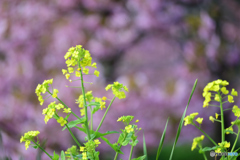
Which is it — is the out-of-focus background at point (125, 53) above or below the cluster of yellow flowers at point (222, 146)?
above

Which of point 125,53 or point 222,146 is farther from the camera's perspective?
point 125,53

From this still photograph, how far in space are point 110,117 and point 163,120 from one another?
368 millimetres

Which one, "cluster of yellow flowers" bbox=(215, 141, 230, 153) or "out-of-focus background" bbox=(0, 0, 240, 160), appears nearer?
"cluster of yellow flowers" bbox=(215, 141, 230, 153)

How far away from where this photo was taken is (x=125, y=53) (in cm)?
232

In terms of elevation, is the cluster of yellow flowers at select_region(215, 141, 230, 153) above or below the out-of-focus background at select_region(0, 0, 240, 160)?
below

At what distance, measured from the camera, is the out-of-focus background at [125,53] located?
85.2 inches

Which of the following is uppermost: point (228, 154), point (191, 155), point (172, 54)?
point (172, 54)

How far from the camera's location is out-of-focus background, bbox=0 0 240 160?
2.16 meters

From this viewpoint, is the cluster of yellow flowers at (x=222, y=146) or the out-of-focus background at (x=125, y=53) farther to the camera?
the out-of-focus background at (x=125, y=53)

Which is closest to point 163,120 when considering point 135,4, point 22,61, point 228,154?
point 135,4

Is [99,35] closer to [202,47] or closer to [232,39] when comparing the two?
[202,47]

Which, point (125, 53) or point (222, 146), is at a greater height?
point (125, 53)

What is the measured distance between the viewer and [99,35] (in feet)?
A: 7.61

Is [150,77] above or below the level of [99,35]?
below
